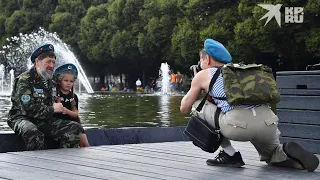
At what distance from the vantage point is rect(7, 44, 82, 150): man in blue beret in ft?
19.9

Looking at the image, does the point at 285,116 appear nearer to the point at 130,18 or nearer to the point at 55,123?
the point at 55,123

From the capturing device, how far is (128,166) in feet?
16.2

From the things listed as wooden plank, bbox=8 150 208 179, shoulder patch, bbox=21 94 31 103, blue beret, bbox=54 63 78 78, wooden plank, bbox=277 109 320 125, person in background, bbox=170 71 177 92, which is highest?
blue beret, bbox=54 63 78 78

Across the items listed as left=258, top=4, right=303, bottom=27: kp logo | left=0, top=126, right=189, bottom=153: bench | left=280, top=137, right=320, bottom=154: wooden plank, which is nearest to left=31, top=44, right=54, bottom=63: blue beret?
left=0, top=126, right=189, bottom=153: bench

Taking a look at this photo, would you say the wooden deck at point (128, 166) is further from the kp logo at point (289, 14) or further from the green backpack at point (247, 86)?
the kp logo at point (289, 14)

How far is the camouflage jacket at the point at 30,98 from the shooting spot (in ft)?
20.0

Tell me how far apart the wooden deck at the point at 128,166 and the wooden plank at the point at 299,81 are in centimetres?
67

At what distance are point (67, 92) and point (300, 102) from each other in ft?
7.59

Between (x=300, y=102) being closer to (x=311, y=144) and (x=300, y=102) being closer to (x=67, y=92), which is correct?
(x=311, y=144)

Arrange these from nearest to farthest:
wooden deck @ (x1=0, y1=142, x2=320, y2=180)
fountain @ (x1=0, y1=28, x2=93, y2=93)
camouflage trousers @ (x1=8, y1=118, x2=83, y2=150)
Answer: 1. wooden deck @ (x1=0, y1=142, x2=320, y2=180)
2. camouflage trousers @ (x1=8, y1=118, x2=83, y2=150)
3. fountain @ (x1=0, y1=28, x2=93, y2=93)

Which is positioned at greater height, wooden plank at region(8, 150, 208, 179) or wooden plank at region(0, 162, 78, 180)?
wooden plank at region(0, 162, 78, 180)

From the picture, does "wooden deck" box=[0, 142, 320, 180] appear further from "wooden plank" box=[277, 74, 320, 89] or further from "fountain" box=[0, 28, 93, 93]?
"fountain" box=[0, 28, 93, 93]

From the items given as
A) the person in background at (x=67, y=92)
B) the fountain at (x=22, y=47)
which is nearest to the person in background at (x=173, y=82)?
the fountain at (x=22, y=47)

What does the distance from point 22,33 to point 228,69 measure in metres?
66.9
